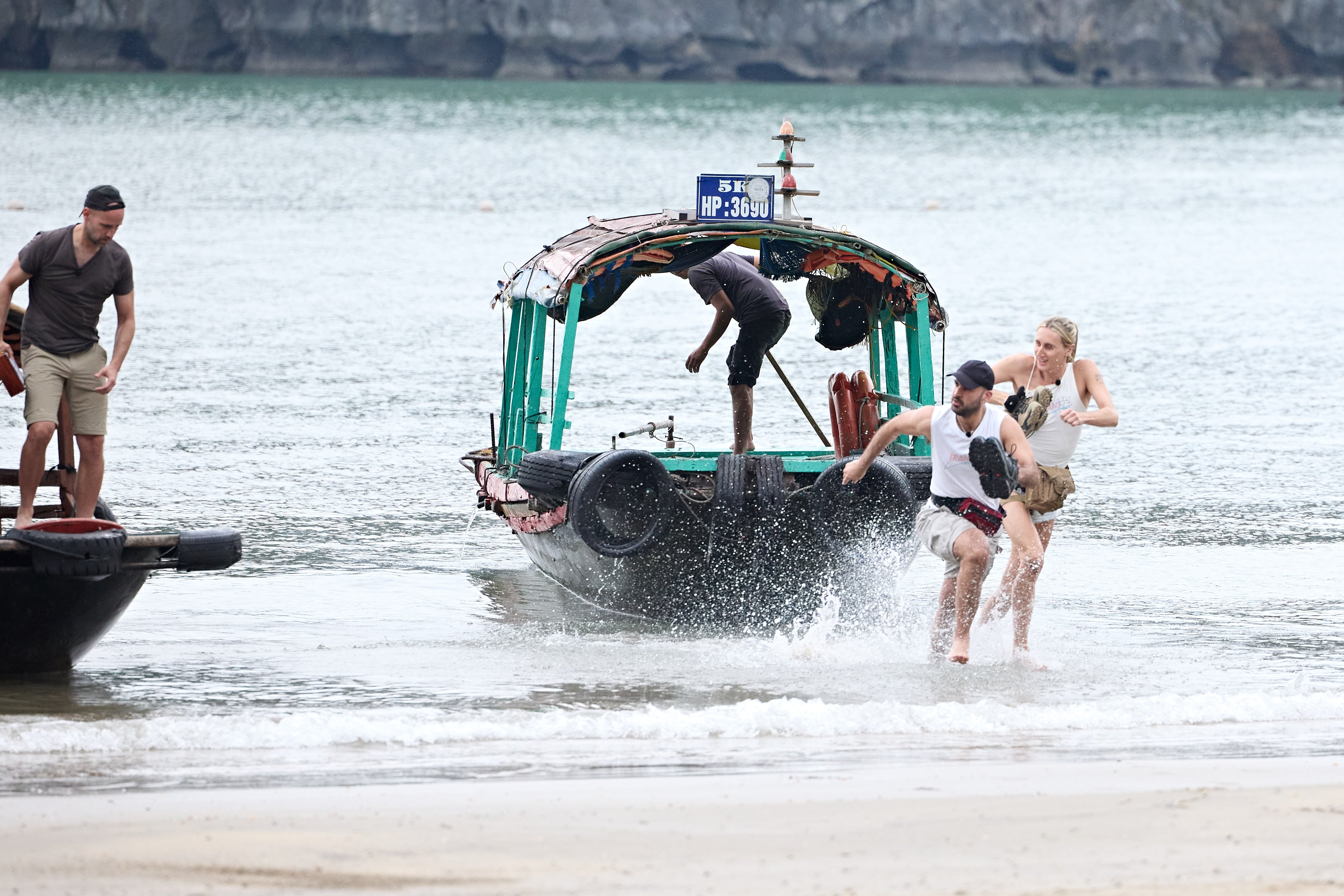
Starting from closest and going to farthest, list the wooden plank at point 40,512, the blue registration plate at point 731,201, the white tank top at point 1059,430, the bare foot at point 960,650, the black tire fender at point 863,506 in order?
the white tank top at point 1059,430 → the wooden plank at point 40,512 → the bare foot at point 960,650 → the black tire fender at point 863,506 → the blue registration plate at point 731,201

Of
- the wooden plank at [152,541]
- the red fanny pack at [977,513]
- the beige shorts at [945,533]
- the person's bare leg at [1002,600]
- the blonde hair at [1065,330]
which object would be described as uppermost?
the blonde hair at [1065,330]

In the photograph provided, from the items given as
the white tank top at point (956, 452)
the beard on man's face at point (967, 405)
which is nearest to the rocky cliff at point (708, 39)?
the white tank top at point (956, 452)

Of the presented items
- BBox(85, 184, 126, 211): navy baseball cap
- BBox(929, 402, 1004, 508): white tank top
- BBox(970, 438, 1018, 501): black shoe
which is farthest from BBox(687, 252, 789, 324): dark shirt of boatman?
BBox(85, 184, 126, 211): navy baseball cap

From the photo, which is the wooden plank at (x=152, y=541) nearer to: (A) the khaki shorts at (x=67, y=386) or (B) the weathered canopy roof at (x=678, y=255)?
(A) the khaki shorts at (x=67, y=386)

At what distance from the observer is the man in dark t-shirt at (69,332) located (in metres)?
7.72

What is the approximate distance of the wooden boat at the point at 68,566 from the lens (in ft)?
24.6

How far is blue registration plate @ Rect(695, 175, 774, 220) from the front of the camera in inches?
397

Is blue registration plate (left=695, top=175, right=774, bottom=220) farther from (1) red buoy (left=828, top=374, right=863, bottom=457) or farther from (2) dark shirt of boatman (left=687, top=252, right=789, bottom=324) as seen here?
(1) red buoy (left=828, top=374, right=863, bottom=457)

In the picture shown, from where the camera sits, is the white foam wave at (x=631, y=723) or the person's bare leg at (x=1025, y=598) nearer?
the white foam wave at (x=631, y=723)

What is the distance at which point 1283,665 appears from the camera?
29.5 ft

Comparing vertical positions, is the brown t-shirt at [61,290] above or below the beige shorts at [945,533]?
above

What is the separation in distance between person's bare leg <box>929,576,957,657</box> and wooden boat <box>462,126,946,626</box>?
34.8 inches

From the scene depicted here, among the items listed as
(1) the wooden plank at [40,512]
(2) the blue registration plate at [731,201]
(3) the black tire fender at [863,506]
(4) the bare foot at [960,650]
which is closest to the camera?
(1) the wooden plank at [40,512]

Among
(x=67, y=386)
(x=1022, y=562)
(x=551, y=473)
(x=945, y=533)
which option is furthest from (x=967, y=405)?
(x=67, y=386)
